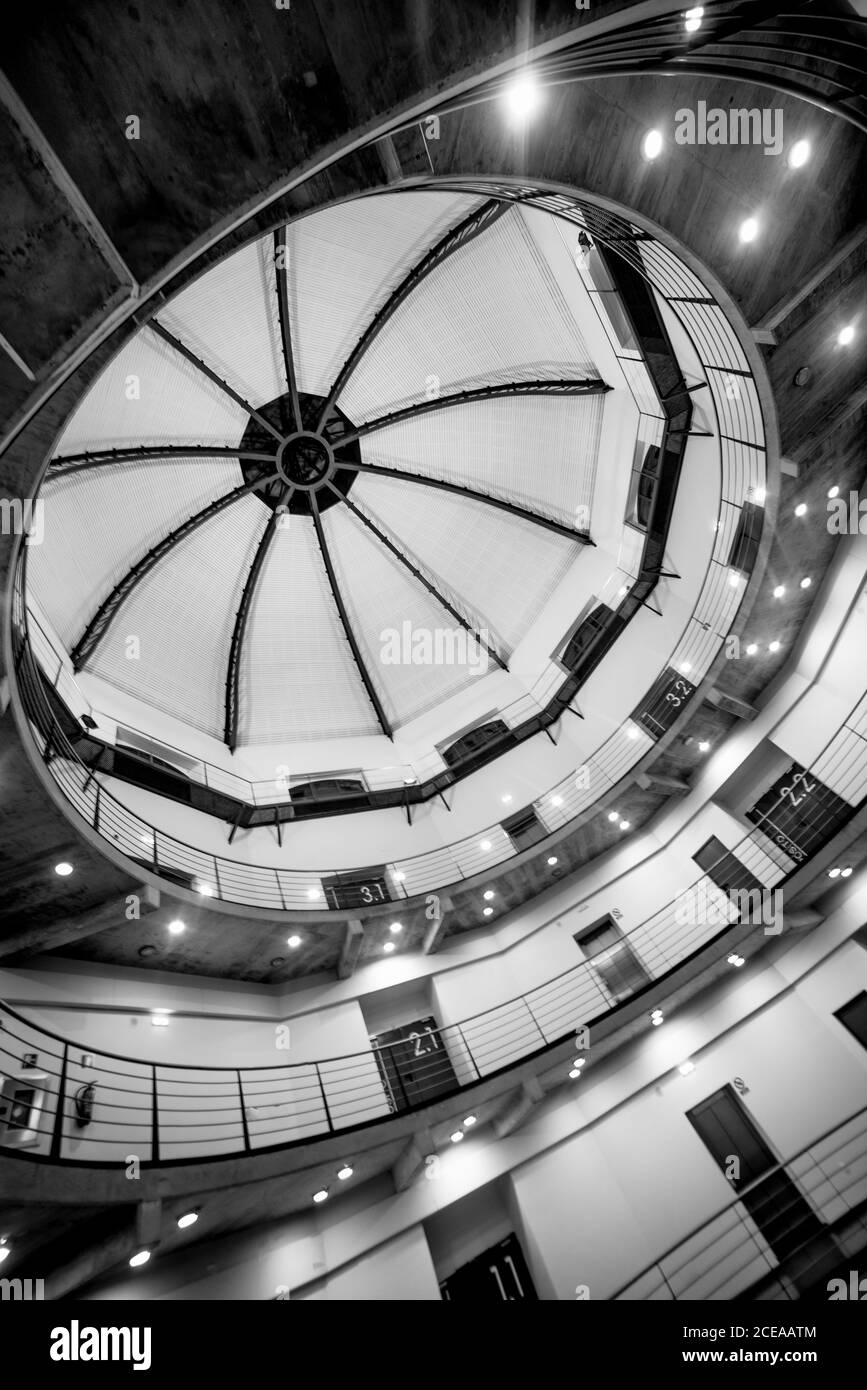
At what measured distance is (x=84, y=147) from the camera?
140 inches

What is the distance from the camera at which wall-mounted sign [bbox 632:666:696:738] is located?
17172 millimetres

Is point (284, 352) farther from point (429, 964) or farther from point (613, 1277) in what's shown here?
point (613, 1277)

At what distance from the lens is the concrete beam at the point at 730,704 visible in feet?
54.7

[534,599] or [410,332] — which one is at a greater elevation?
[410,332]

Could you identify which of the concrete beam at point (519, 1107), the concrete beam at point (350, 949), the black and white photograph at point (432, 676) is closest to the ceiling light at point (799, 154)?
the black and white photograph at point (432, 676)

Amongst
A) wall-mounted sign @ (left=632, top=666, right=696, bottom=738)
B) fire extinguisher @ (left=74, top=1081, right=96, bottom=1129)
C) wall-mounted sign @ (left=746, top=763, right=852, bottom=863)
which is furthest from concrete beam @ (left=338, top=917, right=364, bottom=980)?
wall-mounted sign @ (left=746, top=763, right=852, bottom=863)

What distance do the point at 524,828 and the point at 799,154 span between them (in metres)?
15.7

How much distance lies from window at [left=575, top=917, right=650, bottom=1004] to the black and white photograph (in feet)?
0.53

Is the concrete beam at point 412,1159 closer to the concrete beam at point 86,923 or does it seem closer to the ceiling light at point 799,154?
the concrete beam at point 86,923

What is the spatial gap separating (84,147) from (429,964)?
57.4ft

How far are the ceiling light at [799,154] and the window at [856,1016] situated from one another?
1511cm

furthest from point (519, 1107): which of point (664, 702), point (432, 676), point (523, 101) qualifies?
point (523, 101)

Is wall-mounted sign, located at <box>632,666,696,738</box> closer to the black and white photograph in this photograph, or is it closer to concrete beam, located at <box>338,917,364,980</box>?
the black and white photograph

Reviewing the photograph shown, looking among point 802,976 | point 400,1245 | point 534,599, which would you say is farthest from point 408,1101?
point 534,599
